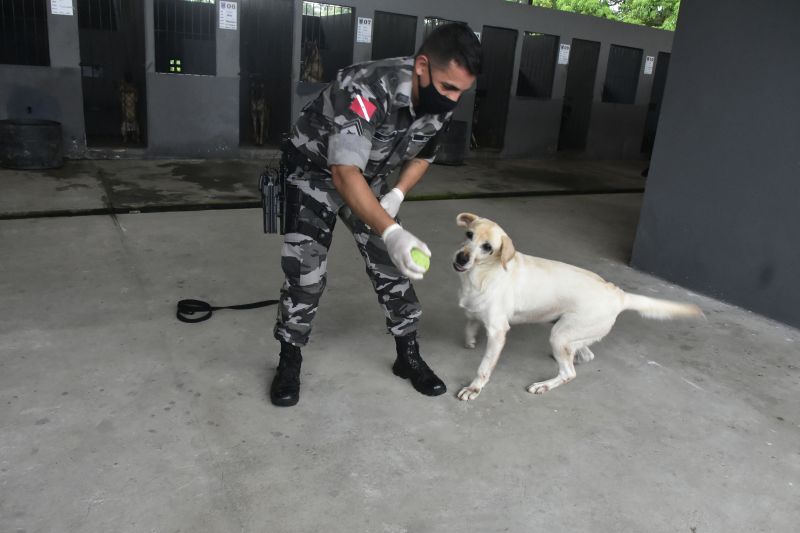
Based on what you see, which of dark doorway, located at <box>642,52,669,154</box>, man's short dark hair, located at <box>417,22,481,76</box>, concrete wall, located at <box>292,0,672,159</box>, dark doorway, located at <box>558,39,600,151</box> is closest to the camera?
man's short dark hair, located at <box>417,22,481,76</box>

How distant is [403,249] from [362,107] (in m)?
0.50

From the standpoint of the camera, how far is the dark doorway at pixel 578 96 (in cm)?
941

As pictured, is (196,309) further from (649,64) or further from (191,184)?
(649,64)

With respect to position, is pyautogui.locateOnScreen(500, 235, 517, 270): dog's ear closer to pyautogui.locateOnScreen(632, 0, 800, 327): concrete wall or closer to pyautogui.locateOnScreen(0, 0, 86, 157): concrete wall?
pyautogui.locateOnScreen(632, 0, 800, 327): concrete wall

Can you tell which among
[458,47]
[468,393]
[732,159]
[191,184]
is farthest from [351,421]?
[191,184]

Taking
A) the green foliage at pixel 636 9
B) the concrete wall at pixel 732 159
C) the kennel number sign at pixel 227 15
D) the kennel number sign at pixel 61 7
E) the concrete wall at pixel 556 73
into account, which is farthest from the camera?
the green foliage at pixel 636 9

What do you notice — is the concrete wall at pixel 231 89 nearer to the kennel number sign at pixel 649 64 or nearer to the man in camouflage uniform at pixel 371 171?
the kennel number sign at pixel 649 64


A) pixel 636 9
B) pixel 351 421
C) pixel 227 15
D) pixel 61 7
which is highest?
pixel 636 9

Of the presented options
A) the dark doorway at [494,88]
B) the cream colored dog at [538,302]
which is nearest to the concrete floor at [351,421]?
the cream colored dog at [538,302]

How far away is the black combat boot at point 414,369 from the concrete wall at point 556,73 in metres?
5.40

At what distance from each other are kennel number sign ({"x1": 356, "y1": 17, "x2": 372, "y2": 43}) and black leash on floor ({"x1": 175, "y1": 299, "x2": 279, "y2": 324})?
510cm

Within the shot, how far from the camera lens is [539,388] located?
8.32 feet

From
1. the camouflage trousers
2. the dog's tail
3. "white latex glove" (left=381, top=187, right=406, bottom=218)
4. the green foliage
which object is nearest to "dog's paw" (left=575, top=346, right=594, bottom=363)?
the dog's tail

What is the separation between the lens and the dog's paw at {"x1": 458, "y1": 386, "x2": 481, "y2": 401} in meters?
2.44
